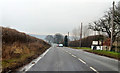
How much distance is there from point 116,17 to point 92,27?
12138 millimetres

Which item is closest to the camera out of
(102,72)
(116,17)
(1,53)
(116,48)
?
(102,72)

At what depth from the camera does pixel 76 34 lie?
98.2 meters

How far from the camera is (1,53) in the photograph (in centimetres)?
1291

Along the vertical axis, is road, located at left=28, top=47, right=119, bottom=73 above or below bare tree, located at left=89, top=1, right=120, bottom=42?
below

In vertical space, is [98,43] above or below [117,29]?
below

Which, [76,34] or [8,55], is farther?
[76,34]

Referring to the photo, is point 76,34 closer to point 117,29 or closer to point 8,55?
point 117,29

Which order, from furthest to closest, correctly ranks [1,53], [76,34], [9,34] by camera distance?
[76,34], [9,34], [1,53]

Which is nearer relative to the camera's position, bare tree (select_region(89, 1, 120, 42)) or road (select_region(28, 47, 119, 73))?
road (select_region(28, 47, 119, 73))

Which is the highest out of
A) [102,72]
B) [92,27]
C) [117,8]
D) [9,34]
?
[117,8]

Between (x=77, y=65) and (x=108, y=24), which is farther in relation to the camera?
(x=108, y=24)

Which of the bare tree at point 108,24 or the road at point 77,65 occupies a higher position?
the bare tree at point 108,24

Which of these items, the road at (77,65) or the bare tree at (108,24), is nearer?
the road at (77,65)

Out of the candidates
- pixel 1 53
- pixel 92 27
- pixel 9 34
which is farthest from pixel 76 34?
pixel 1 53
